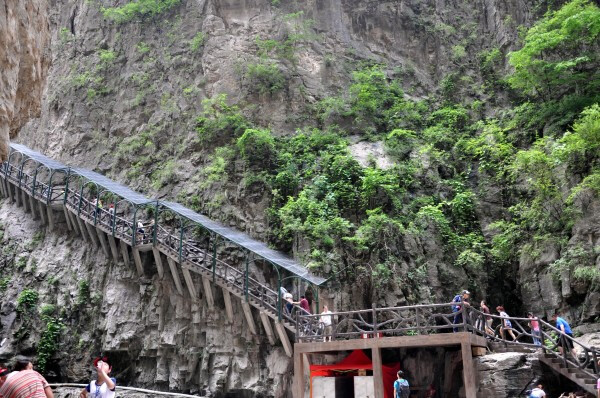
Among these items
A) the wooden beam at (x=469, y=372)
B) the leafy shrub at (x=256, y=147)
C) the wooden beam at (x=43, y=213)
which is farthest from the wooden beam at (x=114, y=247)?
the wooden beam at (x=469, y=372)

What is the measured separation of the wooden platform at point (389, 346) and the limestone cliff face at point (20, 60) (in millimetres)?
9546

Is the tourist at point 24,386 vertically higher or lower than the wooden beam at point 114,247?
lower

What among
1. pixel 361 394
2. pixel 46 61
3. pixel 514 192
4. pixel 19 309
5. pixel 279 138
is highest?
pixel 279 138

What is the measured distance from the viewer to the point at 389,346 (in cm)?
1427

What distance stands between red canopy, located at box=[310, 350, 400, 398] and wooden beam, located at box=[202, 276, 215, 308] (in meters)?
5.18

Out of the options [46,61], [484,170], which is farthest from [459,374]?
[46,61]

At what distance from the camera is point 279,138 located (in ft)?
83.1

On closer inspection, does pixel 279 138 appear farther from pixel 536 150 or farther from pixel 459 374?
pixel 459 374

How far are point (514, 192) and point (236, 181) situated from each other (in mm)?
11559

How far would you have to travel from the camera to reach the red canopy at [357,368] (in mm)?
15516

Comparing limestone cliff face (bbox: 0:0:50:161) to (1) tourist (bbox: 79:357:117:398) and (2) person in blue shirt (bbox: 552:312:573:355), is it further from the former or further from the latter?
(2) person in blue shirt (bbox: 552:312:573:355)

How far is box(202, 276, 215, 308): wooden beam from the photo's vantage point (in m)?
19.2

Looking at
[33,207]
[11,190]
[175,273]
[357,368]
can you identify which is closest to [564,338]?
[357,368]

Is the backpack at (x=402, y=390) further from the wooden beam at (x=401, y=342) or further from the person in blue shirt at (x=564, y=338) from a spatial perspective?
the person in blue shirt at (x=564, y=338)
